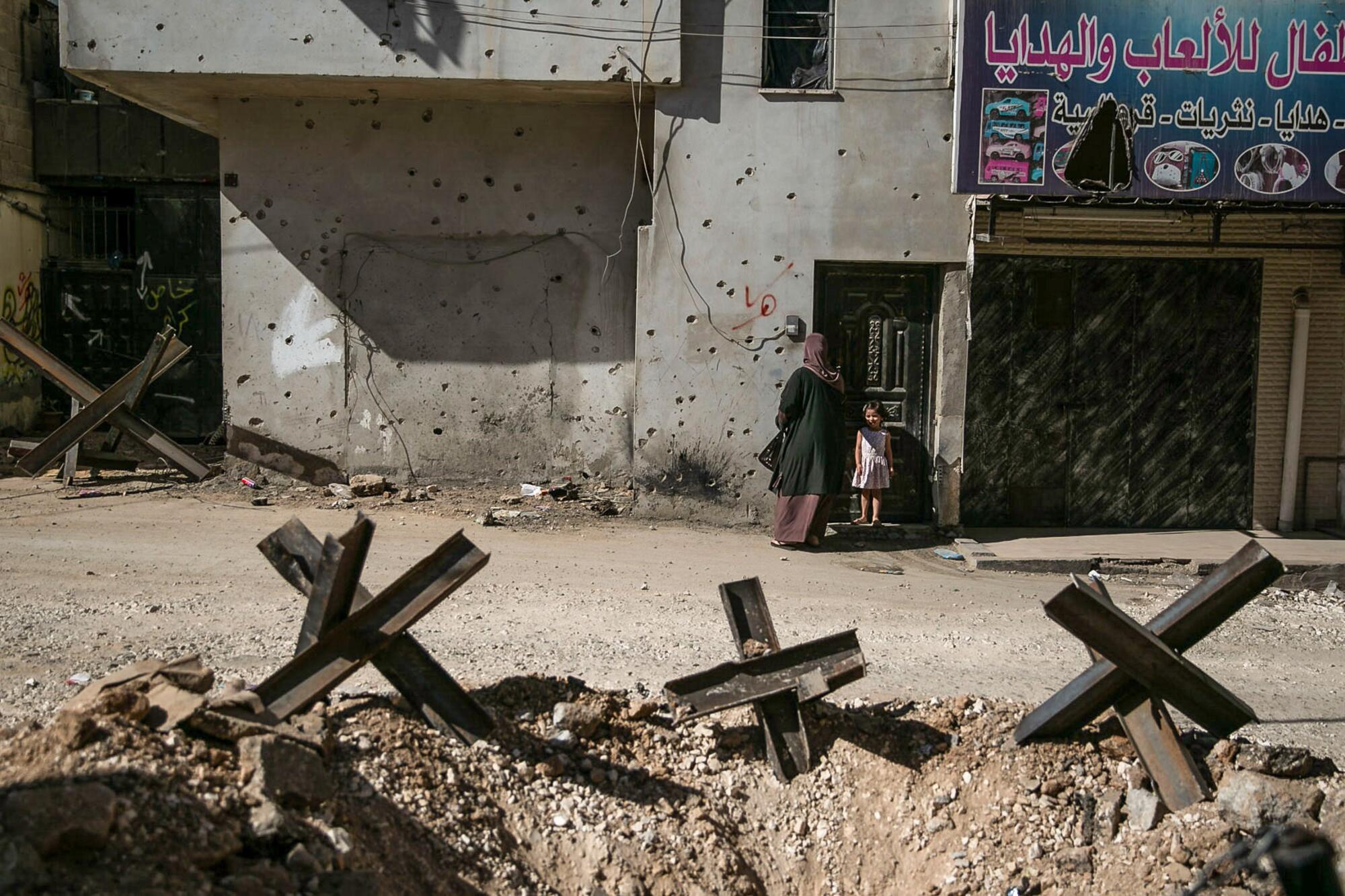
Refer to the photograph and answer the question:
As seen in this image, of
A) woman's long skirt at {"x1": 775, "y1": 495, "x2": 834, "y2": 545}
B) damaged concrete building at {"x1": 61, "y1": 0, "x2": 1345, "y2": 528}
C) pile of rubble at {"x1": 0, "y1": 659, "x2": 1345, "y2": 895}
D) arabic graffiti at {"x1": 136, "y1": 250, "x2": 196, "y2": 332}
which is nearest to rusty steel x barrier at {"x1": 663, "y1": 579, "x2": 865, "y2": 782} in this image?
pile of rubble at {"x1": 0, "y1": 659, "x2": 1345, "y2": 895}

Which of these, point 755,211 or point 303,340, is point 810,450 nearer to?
point 755,211

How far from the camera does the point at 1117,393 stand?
1050 cm

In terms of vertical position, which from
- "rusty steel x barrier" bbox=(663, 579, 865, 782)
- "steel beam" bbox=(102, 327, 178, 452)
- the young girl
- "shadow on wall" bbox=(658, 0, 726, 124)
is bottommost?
"rusty steel x barrier" bbox=(663, 579, 865, 782)

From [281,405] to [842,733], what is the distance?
289 inches

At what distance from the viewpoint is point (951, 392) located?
32.9 ft

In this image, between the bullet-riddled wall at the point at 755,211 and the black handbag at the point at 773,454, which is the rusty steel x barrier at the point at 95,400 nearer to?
the bullet-riddled wall at the point at 755,211

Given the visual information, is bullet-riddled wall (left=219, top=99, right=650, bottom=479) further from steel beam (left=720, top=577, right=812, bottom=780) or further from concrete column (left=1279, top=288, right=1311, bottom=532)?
steel beam (left=720, top=577, right=812, bottom=780)

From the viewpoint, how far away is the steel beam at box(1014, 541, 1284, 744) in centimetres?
448

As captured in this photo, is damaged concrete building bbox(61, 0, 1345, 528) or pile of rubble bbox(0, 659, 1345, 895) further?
damaged concrete building bbox(61, 0, 1345, 528)

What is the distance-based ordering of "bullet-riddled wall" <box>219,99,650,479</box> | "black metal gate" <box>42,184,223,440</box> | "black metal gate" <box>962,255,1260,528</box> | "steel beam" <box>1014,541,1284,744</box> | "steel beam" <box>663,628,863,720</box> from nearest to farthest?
"steel beam" <box>1014,541,1284,744</box>, "steel beam" <box>663,628,863,720</box>, "black metal gate" <box>962,255,1260,528</box>, "bullet-riddled wall" <box>219,99,650,479</box>, "black metal gate" <box>42,184,223,440</box>

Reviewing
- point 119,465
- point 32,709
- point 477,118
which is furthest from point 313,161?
point 32,709

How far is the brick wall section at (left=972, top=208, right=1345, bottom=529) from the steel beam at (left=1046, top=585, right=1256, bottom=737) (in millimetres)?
5951

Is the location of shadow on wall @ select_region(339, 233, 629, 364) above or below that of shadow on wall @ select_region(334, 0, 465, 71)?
below

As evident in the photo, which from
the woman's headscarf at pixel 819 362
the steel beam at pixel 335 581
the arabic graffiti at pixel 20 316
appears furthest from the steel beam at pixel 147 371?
the steel beam at pixel 335 581
